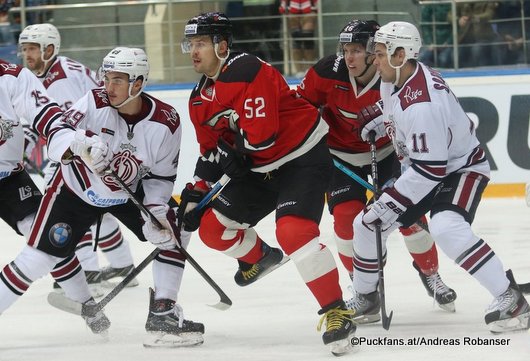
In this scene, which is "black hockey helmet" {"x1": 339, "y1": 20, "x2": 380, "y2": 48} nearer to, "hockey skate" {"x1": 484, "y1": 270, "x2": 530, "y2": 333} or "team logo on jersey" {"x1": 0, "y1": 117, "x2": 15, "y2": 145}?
"hockey skate" {"x1": 484, "y1": 270, "x2": 530, "y2": 333}

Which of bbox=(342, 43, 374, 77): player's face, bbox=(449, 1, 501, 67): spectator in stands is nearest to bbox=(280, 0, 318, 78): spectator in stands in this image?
bbox=(449, 1, 501, 67): spectator in stands

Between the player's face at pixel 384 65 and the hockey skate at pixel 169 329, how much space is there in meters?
1.05

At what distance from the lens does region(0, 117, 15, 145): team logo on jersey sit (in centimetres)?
392

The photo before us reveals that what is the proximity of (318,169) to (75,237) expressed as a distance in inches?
33.5

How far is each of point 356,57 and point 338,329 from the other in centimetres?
110

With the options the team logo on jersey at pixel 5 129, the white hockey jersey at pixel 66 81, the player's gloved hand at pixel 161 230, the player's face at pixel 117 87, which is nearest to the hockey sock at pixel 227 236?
the player's gloved hand at pixel 161 230

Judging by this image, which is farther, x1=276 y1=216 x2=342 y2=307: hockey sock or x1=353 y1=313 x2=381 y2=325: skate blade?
x1=353 y1=313 x2=381 y2=325: skate blade

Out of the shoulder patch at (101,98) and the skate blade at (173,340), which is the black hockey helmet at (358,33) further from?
the skate blade at (173,340)

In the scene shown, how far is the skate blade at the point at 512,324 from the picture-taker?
3.74 m

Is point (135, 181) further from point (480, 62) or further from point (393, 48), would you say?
point (480, 62)

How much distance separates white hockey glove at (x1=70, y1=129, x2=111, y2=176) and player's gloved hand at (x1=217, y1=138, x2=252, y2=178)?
0.40m

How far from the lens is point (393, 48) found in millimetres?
3795

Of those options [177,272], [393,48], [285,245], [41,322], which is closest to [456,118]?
[393,48]

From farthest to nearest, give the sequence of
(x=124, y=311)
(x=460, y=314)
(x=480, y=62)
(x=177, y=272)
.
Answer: (x=480, y=62), (x=124, y=311), (x=460, y=314), (x=177, y=272)
